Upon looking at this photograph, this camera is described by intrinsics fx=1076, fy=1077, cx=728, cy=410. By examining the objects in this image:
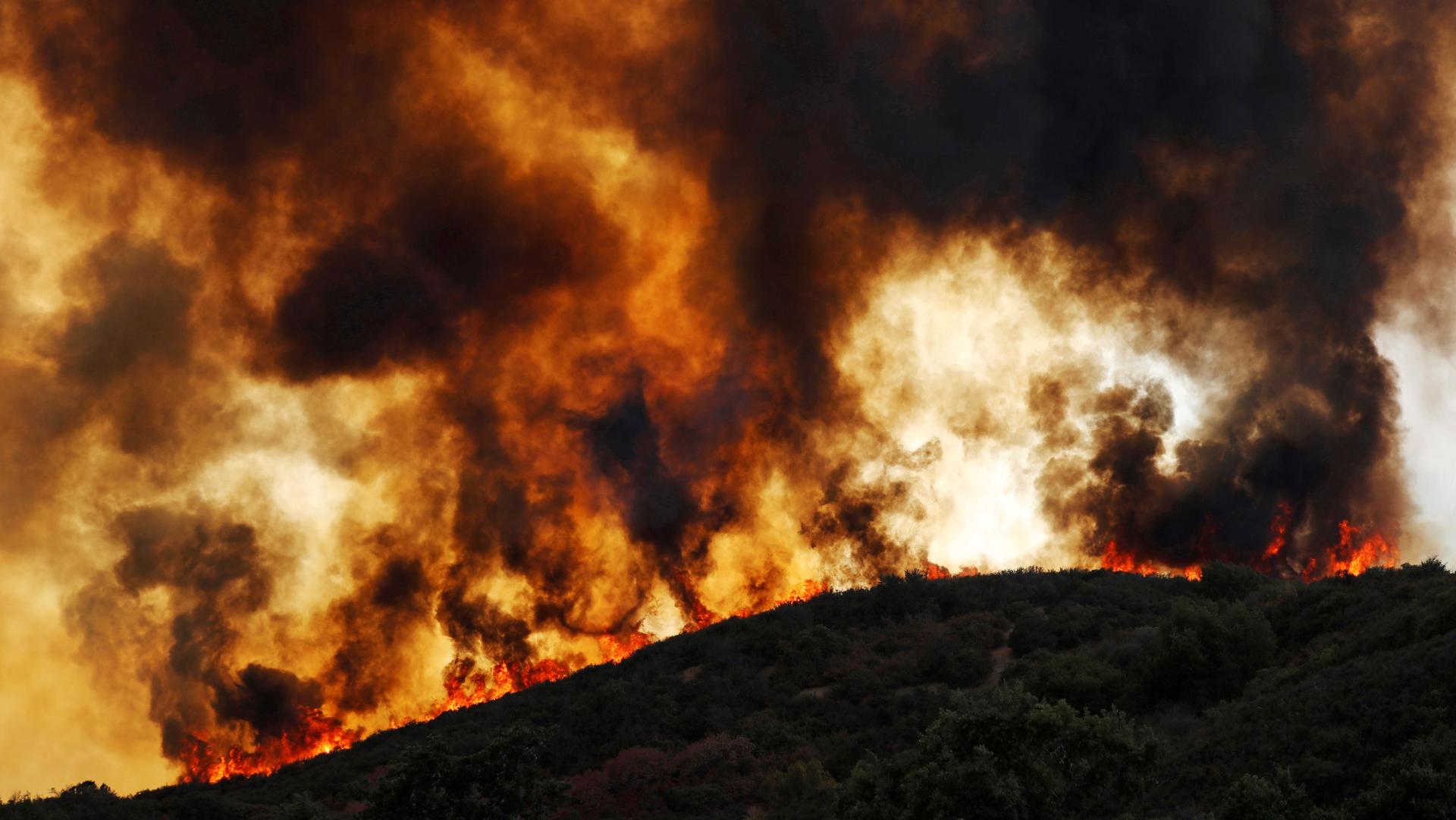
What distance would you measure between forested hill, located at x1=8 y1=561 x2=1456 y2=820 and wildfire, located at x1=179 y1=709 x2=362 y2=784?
786 inches

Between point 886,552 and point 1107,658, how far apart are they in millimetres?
41874

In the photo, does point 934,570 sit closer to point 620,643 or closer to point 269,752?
point 620,643

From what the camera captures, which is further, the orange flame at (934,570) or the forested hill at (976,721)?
the orange flame at (934,570)

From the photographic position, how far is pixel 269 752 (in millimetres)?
84000

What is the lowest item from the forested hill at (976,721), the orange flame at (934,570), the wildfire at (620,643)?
the forested hill at (976,721)

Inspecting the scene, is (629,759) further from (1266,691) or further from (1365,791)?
(1365,791)

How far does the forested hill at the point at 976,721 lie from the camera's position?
95.3ft

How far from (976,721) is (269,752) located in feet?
233

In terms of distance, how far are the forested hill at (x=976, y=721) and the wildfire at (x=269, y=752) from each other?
Answer: 1995 cm

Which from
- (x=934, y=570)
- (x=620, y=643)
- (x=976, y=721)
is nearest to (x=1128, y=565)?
(x=934, y=570)

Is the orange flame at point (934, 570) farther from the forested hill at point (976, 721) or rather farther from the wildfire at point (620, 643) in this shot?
the wildfire at point (620, 643)

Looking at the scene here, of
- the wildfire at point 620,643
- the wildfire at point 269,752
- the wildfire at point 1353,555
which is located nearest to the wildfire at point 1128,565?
the wildfire at point 1353,555

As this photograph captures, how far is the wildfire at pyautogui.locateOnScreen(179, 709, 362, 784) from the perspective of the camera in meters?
83.8

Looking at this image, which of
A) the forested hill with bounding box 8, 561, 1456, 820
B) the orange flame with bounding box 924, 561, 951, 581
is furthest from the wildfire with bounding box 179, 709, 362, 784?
the orange flame with bounding box 924, 561, 951, 581
